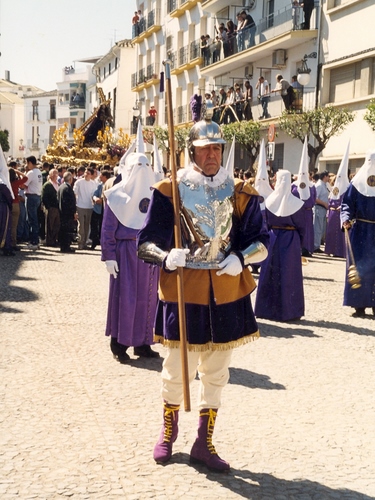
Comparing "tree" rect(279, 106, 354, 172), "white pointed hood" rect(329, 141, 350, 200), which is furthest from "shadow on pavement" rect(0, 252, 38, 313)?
"tree" rect(279, 106, 354, 172)

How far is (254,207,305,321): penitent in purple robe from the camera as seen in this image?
912 centimetres

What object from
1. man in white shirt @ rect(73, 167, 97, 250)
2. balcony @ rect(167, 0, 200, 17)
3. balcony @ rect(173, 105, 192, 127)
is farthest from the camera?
balcony @ rect(167, 0, 200, 17)

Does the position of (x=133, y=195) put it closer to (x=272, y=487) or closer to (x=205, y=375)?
(x=205, y=375)

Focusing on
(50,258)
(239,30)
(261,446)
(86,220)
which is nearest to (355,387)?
(261,446)

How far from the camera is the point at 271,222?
31.1 feet

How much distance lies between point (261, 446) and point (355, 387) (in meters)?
1.71

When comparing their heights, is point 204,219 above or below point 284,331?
above

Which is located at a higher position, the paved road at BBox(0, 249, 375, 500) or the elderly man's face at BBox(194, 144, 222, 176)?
the elderly man's face at BBox(194, 144, 222, 176)

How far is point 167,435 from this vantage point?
14.5 ft

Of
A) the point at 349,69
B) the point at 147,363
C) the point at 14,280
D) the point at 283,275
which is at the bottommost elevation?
the point at 14,280

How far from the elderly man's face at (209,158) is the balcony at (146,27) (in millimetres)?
41638

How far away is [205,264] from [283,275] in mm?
5066

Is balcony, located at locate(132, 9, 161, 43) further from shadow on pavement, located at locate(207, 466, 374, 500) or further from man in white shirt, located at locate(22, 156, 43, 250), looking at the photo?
shadow on pavement, located at locate(207, 466, 374, 500)

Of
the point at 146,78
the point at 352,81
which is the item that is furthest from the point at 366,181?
the point at 146,78
